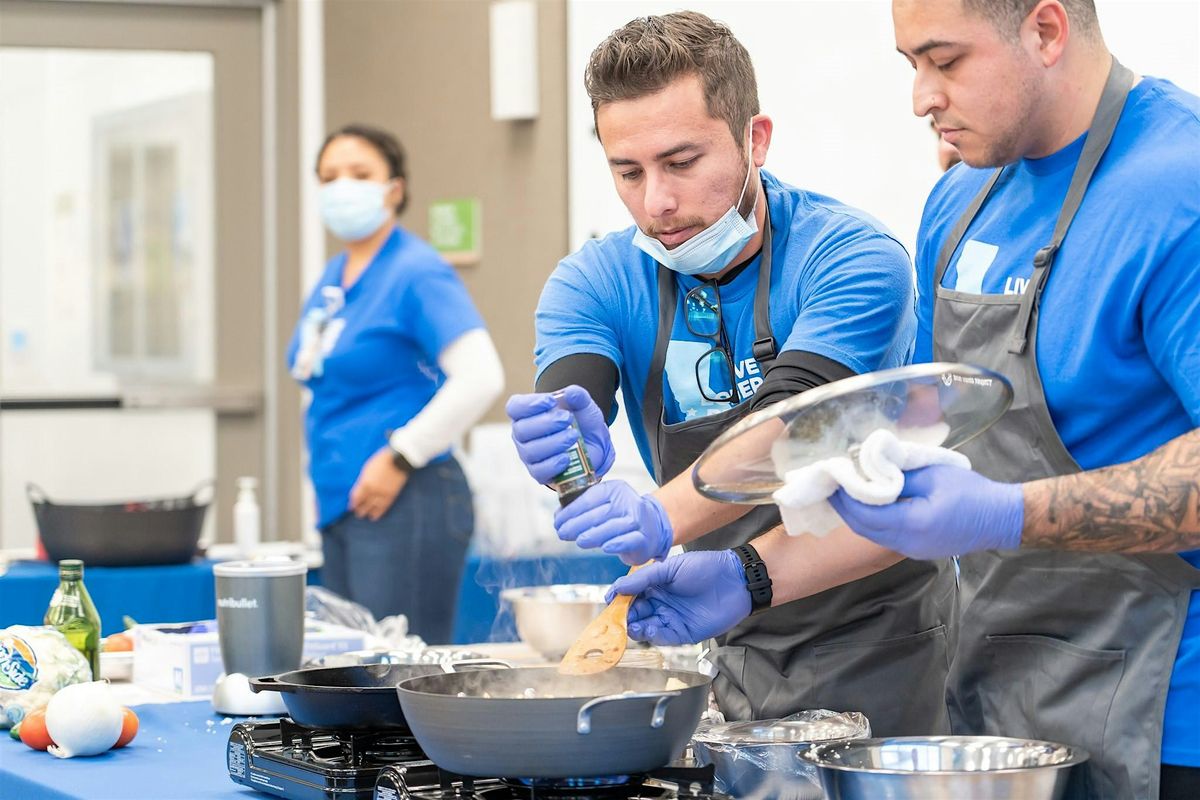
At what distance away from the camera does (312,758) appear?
1.65 m

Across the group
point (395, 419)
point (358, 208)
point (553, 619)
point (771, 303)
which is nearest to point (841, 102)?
point (358, 208)

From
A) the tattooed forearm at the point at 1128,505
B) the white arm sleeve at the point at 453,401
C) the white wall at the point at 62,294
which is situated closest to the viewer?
the tattooed forearm at the point at 1128,505

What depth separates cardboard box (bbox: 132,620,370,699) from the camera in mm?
2338

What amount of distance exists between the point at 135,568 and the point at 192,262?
9.83 feet

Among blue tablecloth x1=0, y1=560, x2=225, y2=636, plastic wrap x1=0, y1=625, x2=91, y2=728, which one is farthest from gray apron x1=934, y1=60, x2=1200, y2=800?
blue tablecloth x1=0, y1=560, x2=225, y2=636

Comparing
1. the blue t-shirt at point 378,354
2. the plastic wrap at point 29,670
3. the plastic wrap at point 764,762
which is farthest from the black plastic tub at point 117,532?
the plastic wrap at point 764,762

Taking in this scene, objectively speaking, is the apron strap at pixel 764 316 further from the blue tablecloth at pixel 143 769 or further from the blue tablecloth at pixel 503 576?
the blue tablecloth at pixel 503 576

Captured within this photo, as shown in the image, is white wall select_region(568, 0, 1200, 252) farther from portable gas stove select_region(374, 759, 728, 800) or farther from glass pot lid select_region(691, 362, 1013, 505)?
portable gas stove select_region(374, 759, 728, 800)

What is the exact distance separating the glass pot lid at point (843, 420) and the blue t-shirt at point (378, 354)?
247 cm

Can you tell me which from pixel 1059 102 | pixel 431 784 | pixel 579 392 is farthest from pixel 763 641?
pixel 1059 102

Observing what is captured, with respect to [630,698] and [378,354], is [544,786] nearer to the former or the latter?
[630,698]

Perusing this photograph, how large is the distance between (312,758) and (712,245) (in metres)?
0.77

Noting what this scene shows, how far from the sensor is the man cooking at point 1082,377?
1411 millimetres

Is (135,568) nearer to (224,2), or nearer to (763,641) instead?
(763,641)
